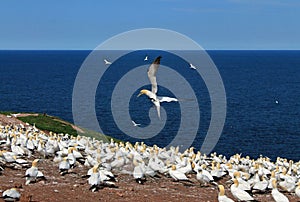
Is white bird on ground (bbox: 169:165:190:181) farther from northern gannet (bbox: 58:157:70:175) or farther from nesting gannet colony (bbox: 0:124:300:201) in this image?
northern gannet (bbox: 58:157:70:175)

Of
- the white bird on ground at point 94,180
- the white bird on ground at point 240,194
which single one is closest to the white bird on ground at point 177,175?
the white bird on ground at point 240,194

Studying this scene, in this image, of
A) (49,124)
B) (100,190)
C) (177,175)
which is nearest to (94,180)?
(100,190)

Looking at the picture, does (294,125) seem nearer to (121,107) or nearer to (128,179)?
(121,107)

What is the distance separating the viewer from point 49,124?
38.1 meters

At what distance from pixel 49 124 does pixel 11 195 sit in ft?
86.0

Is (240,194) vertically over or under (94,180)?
under

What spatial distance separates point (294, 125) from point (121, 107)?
20.8 meters

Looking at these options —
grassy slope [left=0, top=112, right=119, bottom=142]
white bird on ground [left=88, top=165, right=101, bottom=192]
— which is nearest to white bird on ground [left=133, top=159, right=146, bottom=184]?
white bird on ground [left=88, top=165, right=101, bottom=192]

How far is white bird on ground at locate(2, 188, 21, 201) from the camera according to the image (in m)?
→ 12.2

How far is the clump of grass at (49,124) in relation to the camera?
36.0 meters

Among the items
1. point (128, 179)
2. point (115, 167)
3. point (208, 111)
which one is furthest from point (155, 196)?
point (208, 111)

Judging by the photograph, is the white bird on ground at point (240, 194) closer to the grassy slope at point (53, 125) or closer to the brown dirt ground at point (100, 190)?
the brown dirt ground at point (100, 190)

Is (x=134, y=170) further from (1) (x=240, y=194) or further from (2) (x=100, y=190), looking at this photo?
(1) (x=240, y=194)

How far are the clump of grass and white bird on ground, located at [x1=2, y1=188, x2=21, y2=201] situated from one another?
23101 millimetres
